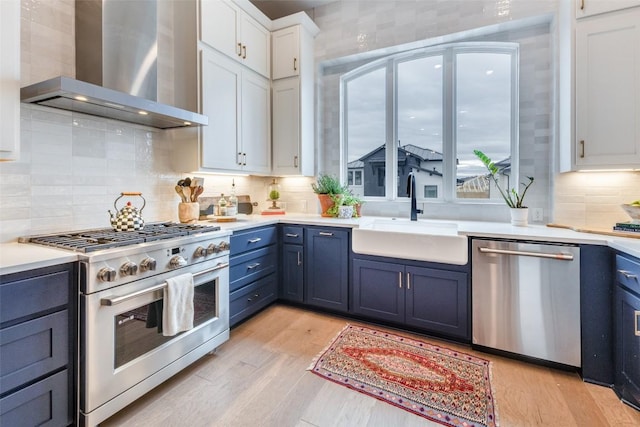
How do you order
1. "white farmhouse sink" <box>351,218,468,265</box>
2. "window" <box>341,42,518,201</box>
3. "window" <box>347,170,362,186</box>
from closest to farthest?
1. "white farmhouse sink" <box>351,218,468,265</box>
2. "window" <box>341,42,518,201</box>
3. "window" <box>347,170,362,186</box>

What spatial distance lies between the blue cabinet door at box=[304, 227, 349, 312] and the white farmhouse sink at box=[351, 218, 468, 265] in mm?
162

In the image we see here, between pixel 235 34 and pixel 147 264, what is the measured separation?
2286 millimetres

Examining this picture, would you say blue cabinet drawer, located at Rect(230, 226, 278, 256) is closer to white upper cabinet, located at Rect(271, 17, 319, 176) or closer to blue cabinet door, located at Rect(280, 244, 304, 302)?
blue cabinet door, located at Rect(280, 244, 304, 302)

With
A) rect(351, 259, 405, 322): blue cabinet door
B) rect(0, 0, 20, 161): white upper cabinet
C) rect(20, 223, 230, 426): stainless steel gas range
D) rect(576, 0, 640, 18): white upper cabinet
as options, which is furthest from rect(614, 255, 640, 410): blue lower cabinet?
rect(0, 0, 20, 161): white upper cabinet

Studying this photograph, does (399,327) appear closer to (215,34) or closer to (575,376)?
(575,376)

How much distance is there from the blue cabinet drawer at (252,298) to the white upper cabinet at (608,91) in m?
2.65

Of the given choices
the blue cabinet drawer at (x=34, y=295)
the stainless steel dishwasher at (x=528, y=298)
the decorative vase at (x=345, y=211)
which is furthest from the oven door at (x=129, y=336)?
the stainless steel dishwasher at (x=528, y=298)

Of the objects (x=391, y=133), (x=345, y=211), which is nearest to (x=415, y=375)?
(x=345, y=211)

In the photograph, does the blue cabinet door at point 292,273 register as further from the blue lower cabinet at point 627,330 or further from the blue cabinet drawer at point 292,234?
the blue lower cabinet at point 627,330

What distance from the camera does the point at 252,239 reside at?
2.69 m

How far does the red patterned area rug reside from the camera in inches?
65.6

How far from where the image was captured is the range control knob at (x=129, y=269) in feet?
5.15

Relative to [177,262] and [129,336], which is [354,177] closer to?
[177,262]

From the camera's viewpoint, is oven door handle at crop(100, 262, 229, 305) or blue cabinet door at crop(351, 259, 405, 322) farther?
blue cabinet door at crop(351, 259, 405, 322)
